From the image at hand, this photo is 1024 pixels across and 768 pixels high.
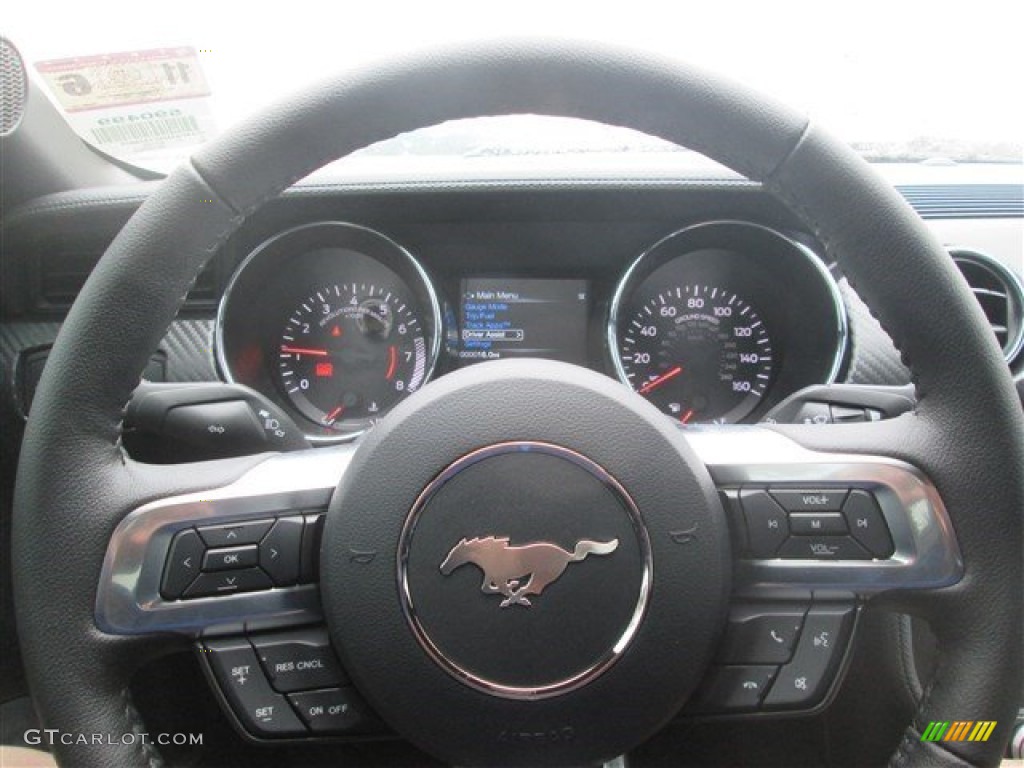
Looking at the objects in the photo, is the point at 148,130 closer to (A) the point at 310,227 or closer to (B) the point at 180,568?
(A) the point at 310,227

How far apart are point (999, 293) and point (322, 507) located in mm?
1584

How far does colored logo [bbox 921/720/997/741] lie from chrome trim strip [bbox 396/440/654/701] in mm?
324

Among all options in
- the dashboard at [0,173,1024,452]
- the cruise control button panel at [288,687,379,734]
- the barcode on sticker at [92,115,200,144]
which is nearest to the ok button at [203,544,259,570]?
the cruise control button panel at [288,687,379,734]

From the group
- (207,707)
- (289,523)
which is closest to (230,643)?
(289,523)

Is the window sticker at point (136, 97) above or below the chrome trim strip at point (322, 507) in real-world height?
above

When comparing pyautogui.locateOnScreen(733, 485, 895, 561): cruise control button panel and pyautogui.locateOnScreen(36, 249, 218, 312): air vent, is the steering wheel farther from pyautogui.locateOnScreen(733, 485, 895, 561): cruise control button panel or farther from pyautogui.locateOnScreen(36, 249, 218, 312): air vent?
pyautogui.locateOnScreen(36, 249, 218, 312): air vent

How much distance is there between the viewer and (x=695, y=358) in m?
2.27

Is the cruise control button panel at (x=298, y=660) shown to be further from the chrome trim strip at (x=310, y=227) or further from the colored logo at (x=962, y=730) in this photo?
the chrome trim strip at (x=310, y=227)

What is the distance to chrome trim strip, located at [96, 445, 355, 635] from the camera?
106cm

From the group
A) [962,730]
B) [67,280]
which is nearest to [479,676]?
[962,730]

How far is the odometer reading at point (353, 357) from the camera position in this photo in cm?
227

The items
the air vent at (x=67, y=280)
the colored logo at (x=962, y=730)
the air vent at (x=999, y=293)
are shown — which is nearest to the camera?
the colored logo at (x=962, y=730)

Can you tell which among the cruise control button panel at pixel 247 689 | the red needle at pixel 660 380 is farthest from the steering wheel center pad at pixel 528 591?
the red needle at pixel 660 380

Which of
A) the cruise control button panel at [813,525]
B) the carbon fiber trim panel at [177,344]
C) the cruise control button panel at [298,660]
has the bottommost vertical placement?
the carbon fiber trim panel at [177,344]
